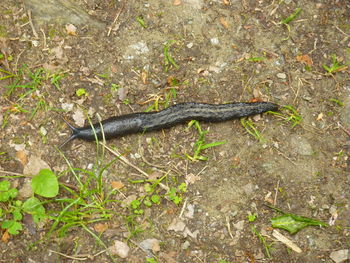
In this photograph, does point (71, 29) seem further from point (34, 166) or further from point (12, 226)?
point (12, 226)

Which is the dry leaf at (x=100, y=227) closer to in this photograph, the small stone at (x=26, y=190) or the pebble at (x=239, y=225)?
the small stone at (x=26, y=190)

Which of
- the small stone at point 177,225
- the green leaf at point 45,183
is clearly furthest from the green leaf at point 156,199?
the green leaf at point 45,183

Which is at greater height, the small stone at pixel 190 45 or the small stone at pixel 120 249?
the small stone at pixel 190 45

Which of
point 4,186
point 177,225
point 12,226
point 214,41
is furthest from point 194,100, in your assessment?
point 12,226

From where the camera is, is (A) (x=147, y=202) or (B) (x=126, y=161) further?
(B) (x=126, y=161)

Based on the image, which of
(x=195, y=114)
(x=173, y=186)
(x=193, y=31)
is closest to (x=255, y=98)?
(x=195, y=114)

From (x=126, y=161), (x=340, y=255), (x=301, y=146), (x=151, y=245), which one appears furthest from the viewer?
(x=301, y=146)
